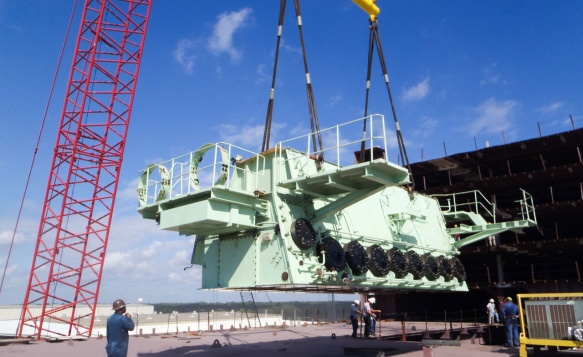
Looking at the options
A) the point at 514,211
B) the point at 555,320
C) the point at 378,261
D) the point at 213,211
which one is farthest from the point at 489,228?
the point at 213,211

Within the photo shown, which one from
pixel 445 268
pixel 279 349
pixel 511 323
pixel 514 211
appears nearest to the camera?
pixel 279 349

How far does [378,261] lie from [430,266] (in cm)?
382

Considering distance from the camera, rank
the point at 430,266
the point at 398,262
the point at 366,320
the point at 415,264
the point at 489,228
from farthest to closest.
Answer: the point at 366,320
the point at 489,228
the point at 430,266
the point at 415,264
the point at 398,262

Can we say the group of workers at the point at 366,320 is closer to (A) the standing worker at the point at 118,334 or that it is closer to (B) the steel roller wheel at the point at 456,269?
(B) the steel roller wheel at the point at 456,269

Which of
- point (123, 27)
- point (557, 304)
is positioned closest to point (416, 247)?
point (557, 304)

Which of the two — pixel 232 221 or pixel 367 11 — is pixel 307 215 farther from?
pixel 367 11

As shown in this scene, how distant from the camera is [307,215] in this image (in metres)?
12.4

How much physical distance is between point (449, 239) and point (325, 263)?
366 inches

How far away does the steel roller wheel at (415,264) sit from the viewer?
14907 mm

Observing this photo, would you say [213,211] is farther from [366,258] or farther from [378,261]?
[378,261]

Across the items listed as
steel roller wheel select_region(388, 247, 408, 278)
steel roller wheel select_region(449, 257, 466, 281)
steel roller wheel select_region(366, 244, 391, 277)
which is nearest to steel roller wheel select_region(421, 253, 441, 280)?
steel roller wheel select_region(449, 257, 466, 281)

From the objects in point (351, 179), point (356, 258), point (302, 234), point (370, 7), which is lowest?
point (356, 258)

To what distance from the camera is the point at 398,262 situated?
14.1 m

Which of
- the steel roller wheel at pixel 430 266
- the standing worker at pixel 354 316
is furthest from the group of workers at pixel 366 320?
the steel roller wheel at pixel 430 266
